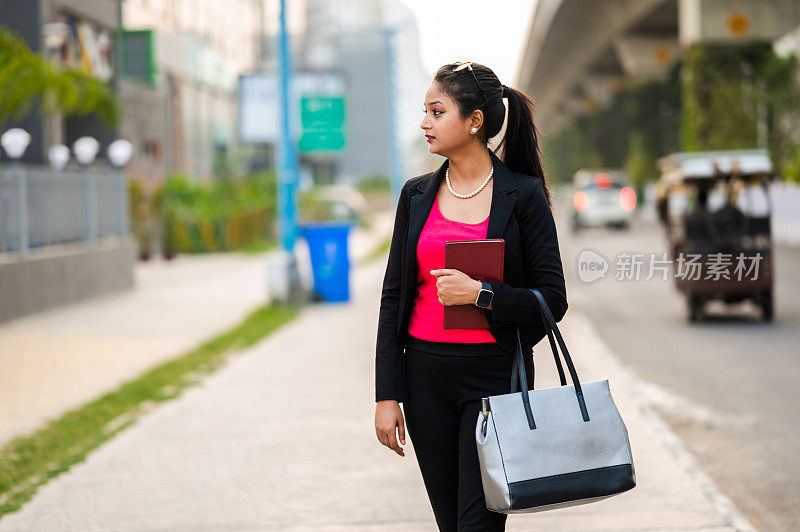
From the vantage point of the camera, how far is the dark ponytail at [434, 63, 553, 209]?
329cm

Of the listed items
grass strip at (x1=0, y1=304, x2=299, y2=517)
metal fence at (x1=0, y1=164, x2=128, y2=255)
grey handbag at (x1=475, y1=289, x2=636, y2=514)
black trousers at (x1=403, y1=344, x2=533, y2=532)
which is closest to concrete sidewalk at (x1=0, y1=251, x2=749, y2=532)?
grass strip at (x1=0, y1=304, x2=299, y2=517)

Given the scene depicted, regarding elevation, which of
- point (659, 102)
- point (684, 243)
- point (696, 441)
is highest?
point (659, 102)

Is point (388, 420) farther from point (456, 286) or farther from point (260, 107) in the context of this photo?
point (260, 107)

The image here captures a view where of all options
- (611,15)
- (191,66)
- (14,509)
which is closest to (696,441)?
(14,509)

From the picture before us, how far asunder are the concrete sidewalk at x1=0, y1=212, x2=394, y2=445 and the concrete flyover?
1125 centimetres

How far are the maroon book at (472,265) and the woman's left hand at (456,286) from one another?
5 centimetres

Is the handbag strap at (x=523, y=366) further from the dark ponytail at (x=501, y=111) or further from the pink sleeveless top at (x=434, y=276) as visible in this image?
the dark ponytail at (x=501, y=111)

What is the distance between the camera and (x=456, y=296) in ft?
10.3

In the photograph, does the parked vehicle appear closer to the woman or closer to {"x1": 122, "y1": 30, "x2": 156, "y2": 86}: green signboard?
{"x1": 122, "y1": 30, "x2": 156, "y2": 86}: green signboard

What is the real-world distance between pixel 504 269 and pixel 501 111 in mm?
475

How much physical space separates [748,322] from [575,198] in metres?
21.5

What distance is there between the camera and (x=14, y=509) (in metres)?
5.70

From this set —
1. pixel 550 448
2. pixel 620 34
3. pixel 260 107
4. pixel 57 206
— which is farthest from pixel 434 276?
pixel 620 34

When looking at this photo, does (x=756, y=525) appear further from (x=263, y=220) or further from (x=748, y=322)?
(x=263, y=220)
